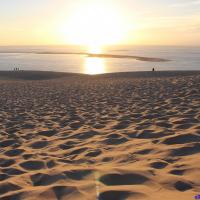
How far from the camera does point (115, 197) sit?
2.90 meters

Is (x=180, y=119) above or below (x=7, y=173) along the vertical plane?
above

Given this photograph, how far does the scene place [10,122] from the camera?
789 centimetres

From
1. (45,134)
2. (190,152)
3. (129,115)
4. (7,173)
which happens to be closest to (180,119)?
(129,115)

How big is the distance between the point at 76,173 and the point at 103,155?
2.78ft

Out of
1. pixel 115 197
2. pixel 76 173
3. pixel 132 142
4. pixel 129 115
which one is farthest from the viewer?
pixel 129 115

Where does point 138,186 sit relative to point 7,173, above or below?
above

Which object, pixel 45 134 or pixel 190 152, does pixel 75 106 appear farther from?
pixel 190 152

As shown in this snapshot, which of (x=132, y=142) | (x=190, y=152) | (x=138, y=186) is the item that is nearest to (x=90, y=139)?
(x=132, y=142)

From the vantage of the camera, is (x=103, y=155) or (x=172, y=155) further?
(x=103, y=155)

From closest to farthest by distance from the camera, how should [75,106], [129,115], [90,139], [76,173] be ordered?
[76,173], [90,139], [129,115], [75,106]

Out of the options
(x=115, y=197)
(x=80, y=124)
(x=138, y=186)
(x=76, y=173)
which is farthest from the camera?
(x=80, y=124)

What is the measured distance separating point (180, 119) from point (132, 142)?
1.67 metres

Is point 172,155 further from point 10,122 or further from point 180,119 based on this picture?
point 10,122

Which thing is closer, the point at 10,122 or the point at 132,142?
the point at 132,142
